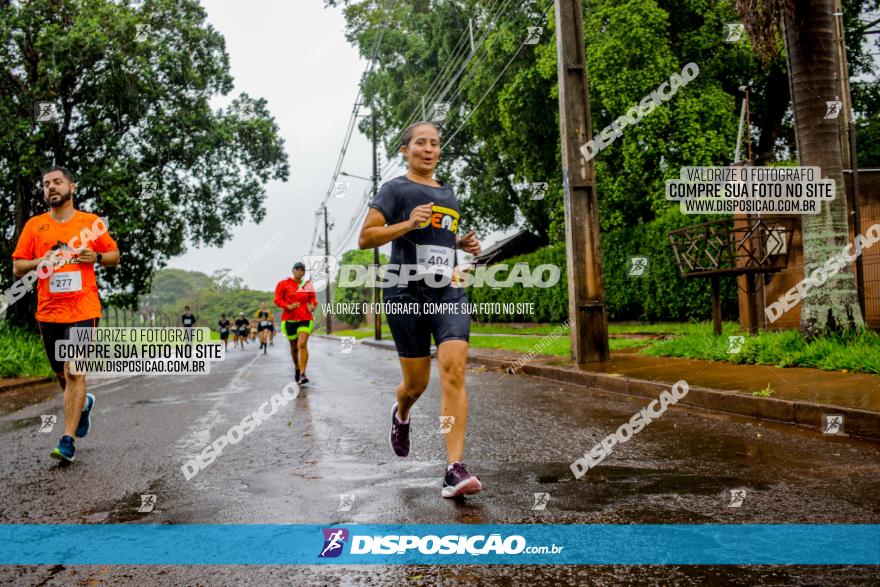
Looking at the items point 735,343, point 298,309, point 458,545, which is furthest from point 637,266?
point 458,545

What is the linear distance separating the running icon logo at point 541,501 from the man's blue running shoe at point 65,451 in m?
3.62

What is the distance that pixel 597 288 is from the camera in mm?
10602

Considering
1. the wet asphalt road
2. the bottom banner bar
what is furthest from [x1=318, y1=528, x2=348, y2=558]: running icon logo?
the wet asphalt road

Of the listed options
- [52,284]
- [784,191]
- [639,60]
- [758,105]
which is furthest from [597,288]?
[758,105]

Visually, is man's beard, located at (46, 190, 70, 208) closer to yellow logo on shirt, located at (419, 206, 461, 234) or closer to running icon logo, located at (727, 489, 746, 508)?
yellow logo on shirt, located at (419, 206, 461, 234)

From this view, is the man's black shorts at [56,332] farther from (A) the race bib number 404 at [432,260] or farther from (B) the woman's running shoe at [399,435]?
(A) the race bib number 404 at [432,260]

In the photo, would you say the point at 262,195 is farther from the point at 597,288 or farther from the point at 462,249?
the point at 462,249

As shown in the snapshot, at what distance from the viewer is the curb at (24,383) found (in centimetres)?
1157

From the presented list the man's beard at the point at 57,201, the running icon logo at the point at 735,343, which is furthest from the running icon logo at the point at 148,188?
the running icon logo at the point at 735,343

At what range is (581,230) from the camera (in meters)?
10.6

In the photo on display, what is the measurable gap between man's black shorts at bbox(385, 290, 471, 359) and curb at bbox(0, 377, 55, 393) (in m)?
10.1

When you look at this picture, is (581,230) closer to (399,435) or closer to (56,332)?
(399,435)

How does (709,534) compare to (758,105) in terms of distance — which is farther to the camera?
(758,105)

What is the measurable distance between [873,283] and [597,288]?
4.50 m
